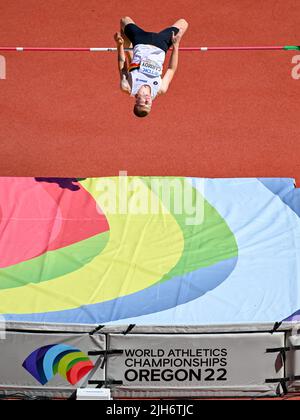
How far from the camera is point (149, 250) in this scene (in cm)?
922

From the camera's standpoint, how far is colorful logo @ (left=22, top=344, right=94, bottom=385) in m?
7.74

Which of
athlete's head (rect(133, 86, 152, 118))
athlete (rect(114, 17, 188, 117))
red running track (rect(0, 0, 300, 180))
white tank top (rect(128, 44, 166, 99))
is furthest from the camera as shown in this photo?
red running track (rect(0, 0, 300, 180))

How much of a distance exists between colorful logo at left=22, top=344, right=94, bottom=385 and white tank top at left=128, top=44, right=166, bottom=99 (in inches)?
117

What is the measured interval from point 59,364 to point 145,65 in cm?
346

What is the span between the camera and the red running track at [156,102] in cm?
1174

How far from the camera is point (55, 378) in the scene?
307 inches

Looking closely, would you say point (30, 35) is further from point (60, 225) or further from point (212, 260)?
point (212, 260)

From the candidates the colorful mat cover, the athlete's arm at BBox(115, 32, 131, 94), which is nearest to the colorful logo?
the colorful mat cover

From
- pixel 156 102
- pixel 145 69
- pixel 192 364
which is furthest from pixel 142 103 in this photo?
pixel 156 102

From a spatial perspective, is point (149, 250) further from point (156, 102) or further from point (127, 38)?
point (156, 102)

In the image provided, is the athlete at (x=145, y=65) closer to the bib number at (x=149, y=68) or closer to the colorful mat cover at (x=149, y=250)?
the bib number at (x=149, y=68)

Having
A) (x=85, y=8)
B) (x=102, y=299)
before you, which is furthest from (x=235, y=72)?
(x=102, y=299)

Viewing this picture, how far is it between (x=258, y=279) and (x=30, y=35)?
6.90 metres

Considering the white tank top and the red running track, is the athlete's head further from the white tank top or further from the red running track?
the red running track
